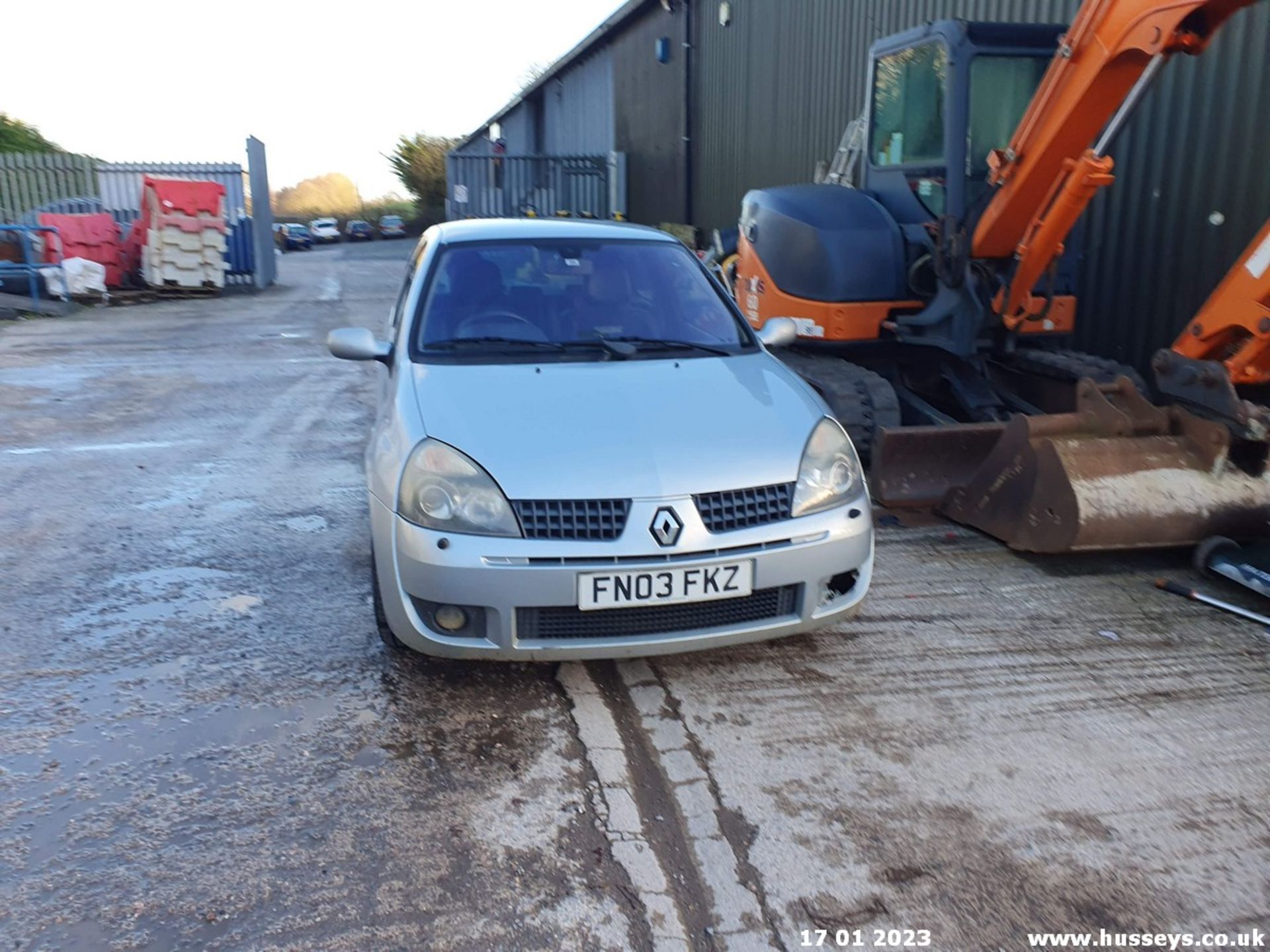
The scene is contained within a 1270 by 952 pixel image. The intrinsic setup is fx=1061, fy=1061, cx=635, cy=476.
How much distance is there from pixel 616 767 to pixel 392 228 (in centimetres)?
5476

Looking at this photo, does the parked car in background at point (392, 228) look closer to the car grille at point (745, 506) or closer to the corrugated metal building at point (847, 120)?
the corrugated metal building at point (847, 120)

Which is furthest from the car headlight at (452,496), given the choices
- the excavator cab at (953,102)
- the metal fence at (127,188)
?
the metal fence at (127,188)

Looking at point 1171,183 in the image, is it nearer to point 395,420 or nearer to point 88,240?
point 395,420

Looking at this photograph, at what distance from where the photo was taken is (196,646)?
426 centimetres

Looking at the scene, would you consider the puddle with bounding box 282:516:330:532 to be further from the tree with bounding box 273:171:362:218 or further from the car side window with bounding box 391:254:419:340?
the tree with bounding box 273:171:362:218

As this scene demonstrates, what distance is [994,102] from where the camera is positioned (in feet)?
21.5

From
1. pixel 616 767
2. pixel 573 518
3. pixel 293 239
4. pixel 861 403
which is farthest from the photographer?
pixel 293 239

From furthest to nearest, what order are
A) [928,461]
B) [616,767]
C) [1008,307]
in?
1. [1008,307]
2. [928,461]
3. [616,767]

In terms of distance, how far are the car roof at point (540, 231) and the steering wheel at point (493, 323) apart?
1.85 feet

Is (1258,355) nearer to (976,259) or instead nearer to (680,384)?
(976,259)

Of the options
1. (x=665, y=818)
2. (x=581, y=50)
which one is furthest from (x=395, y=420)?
(x=581, y=50)

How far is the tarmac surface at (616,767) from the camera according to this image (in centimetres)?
274

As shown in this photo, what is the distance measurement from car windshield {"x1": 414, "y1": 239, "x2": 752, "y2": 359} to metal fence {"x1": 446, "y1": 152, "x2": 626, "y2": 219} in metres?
20.5

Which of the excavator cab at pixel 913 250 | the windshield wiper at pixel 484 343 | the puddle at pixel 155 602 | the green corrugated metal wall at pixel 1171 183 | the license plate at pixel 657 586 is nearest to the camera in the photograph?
the license plate at pixel 657 586
